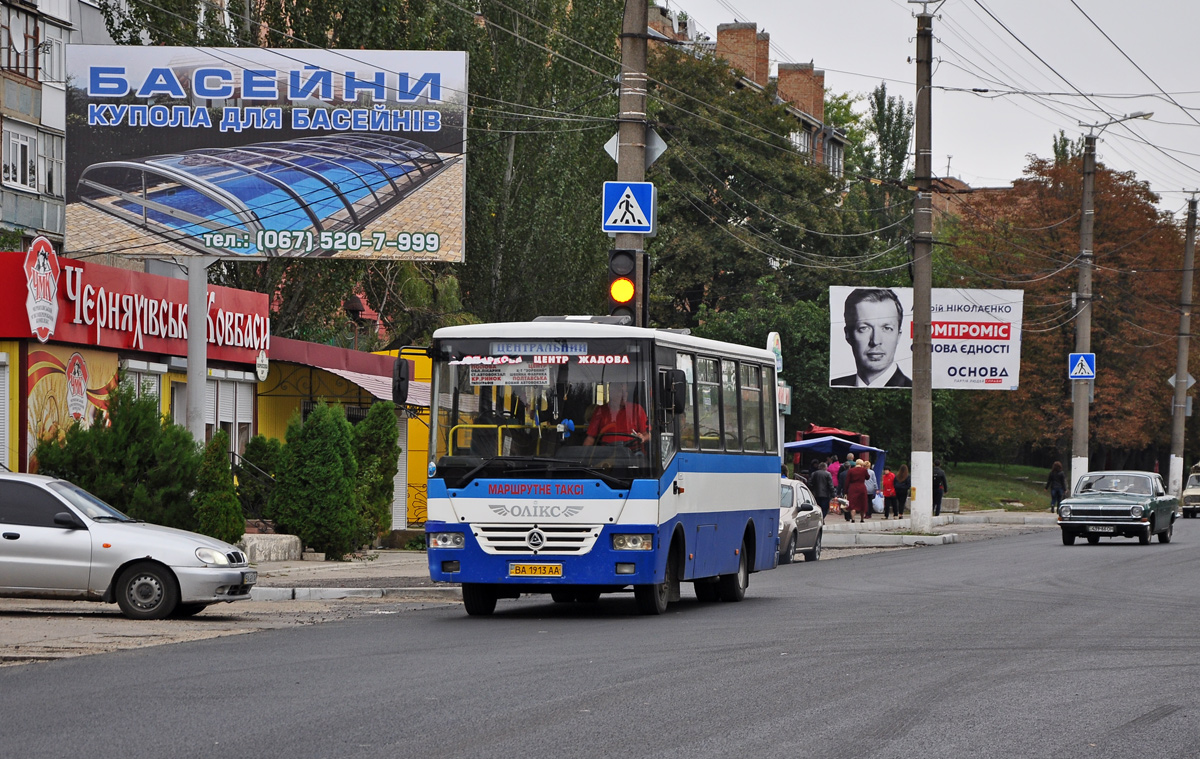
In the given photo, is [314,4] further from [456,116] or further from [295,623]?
[295,623]

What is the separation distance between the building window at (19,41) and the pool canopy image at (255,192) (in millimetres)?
16338

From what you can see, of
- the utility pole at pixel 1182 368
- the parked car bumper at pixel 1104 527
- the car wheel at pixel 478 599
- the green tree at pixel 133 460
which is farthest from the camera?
the utility pole at pixel 1182 368

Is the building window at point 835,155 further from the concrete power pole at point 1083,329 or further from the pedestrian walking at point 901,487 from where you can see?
the pedestrian walking at point 901,487

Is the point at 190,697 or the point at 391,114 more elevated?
the point at 391,114

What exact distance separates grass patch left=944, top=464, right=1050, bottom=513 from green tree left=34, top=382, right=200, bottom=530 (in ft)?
144

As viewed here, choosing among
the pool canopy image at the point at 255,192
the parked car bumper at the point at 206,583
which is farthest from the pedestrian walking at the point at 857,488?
the parked car bumper at the point at 206,583

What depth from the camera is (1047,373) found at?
72062mm

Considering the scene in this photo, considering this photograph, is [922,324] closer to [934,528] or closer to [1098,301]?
[934,528]

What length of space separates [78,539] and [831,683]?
8.44 m

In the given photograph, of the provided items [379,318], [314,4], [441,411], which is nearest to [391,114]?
[314,4]

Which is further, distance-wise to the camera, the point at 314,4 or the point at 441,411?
the point at 314,4

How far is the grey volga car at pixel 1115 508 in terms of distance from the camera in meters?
35.2

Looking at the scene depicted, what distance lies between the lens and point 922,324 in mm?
37844

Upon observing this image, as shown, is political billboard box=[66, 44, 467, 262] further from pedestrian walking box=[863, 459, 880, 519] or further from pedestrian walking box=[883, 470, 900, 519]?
pedestrian walking box=[883, 470, 900, 519]
